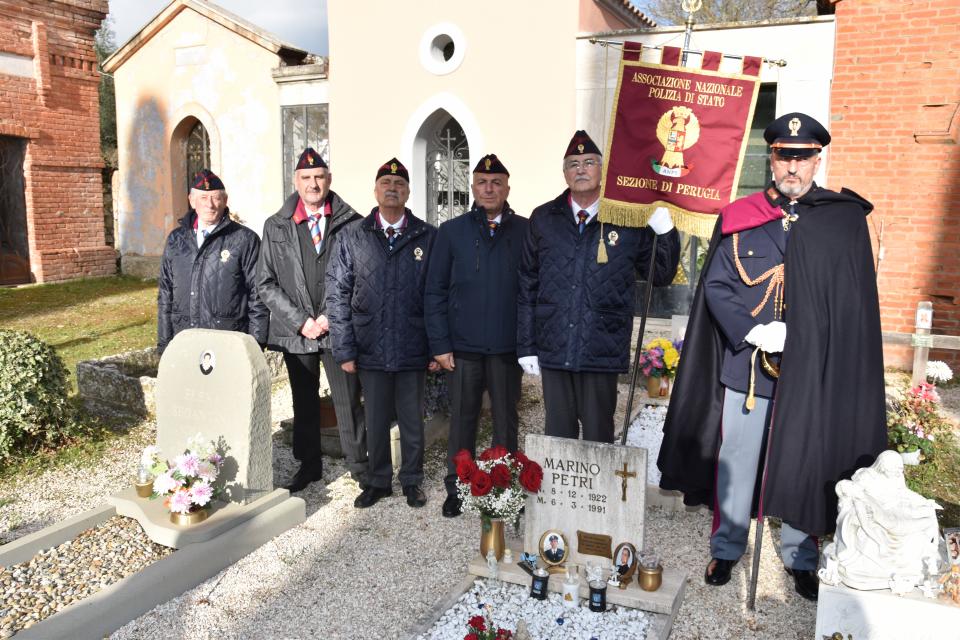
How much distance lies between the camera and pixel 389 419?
16.0 ft

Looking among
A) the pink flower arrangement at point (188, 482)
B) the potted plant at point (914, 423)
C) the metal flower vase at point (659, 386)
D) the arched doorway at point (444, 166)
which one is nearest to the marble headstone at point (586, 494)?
the pink flower arrangement at point (188, 482)

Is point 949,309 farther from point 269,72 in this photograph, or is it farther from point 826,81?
point 269,72

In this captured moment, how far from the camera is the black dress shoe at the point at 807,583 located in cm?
377

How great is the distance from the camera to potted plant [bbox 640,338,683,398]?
23.2 feet

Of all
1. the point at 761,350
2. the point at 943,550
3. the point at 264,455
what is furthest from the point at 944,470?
the point at 264,455

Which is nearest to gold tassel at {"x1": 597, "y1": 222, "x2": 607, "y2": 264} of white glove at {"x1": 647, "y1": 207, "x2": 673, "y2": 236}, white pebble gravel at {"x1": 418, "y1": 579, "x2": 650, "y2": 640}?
white glove at {"x1": 647, "y1": 207, "x2": 673, "y2": 236}

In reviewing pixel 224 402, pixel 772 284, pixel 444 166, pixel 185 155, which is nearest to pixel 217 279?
pixel 224 402

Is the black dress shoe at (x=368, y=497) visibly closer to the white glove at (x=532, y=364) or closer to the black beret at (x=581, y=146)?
the white glove at (x=532, y=364)

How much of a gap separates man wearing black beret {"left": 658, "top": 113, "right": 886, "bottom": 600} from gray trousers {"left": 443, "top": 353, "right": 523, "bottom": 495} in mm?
1236

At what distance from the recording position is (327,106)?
1282 centimetres

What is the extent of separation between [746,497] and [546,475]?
1.04m

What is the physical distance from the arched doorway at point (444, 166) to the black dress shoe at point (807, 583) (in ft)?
28.0

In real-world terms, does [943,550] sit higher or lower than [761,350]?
lower

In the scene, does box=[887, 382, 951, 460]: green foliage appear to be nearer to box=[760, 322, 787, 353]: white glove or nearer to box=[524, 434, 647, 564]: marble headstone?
box=[760, 322, 787, 353]: white glove
